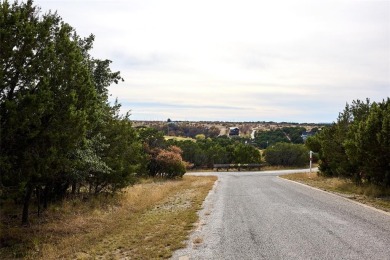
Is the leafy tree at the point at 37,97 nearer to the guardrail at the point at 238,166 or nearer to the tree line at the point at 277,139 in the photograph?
the guardrail at the point at 238,166

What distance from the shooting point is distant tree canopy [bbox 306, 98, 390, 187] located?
17219 mm

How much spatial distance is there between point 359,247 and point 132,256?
491 centimetres

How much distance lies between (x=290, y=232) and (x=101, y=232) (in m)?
5.88

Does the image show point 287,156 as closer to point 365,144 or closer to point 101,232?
point 365,144

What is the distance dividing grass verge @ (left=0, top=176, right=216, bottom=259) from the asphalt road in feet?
2.40

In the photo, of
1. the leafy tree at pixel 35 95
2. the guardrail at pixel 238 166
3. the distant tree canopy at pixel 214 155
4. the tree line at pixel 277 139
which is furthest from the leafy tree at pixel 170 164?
the tree line at pixel 277 139

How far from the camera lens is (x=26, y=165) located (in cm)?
1015

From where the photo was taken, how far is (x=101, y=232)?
11734mm

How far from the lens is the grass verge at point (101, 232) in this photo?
29.8 feet

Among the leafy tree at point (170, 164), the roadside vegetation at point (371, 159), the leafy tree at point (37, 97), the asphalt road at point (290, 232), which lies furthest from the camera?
the leafy tree at point (170, 164)

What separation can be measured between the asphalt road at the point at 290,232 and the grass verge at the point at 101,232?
0.73 metres

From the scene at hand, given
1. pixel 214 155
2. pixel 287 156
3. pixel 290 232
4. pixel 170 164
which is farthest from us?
pixel 287 156

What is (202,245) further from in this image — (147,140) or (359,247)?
(147,140)

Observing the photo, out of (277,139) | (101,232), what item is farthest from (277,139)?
(101,232)
